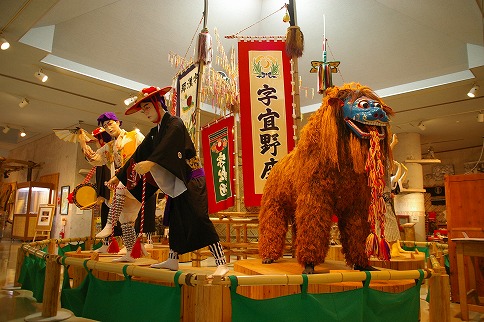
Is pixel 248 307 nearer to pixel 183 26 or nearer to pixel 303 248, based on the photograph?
pixel 303 248

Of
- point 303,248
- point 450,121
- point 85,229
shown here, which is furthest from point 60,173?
point 450,121

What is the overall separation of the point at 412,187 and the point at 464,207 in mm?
4885

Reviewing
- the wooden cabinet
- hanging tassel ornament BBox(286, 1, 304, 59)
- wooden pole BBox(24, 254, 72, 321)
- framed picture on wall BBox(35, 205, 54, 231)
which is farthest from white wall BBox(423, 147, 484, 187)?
wooden pole BBox(24, 254, 72, 321)

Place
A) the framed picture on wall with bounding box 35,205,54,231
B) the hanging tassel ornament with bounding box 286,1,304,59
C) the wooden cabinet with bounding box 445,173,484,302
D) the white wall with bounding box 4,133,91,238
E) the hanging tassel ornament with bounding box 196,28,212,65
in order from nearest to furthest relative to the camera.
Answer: the hanging tassel ornament with bounding box 286,1,304,59
the hanging tassel ornament with bounding box 196,28,212,65
the wooden cabinet with bounding box 445,173,484,302
the white wall with bounding box 4,133,91,238
the framed picture on wall with bounding box 35,205,54,231

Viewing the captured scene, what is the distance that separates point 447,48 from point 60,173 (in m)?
10.0

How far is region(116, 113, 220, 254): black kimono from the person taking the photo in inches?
97.2

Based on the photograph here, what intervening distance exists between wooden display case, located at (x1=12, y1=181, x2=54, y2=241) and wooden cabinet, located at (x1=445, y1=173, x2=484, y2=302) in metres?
10.1

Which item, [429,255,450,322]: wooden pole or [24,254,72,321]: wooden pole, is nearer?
[429,255,450,322]: wooden pole

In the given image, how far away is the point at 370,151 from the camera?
2389mm

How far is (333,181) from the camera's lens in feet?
8.27

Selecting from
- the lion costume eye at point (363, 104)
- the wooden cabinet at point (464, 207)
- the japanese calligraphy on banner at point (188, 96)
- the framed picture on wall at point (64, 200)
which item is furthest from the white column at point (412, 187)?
the framed picture on wall at point (64, 200)

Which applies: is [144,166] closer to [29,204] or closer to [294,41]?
[294,41]

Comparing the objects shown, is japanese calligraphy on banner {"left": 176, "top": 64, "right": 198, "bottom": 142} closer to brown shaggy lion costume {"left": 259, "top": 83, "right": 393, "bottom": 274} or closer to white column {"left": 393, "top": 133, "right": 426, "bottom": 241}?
brown shaggy lion costume {"left": 259, "top": 83, "right": 393, "bottom": 274}

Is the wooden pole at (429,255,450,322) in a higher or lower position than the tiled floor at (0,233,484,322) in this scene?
higher
